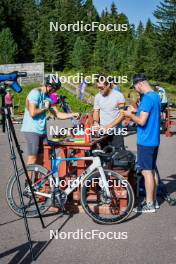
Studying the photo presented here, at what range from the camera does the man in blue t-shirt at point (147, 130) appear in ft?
20.7

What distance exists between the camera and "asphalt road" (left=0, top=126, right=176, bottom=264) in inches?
197

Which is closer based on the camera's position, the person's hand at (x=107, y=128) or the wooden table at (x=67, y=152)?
the wooden table at (x=67, y=152)

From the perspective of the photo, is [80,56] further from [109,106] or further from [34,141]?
[34,141]

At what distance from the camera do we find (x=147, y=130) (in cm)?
641

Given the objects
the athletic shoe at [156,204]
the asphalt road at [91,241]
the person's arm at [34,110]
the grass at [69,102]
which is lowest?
the grass at [69,102]

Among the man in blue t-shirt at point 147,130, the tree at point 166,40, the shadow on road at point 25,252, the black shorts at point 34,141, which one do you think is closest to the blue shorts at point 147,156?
the man in blue t-shirt at point 147,130

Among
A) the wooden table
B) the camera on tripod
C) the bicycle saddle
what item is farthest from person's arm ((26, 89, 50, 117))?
the camera on tripod

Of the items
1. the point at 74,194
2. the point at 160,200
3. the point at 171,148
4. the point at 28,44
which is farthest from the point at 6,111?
the point at 28,44

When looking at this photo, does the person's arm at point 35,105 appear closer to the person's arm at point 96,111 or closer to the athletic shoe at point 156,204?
the person's arm at point 96,111

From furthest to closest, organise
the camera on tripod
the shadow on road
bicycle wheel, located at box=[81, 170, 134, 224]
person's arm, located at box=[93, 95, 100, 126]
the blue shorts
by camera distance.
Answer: person's arm, located at box=[93, 95, 100, 126]
the blue shorts
bicycle wheel, located at box=[81, 170, 134, 224]
the shadow on road
the camera on tripod

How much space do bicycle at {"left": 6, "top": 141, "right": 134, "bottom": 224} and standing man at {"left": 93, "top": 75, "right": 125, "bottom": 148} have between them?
96 centimetres

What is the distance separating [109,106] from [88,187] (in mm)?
1452

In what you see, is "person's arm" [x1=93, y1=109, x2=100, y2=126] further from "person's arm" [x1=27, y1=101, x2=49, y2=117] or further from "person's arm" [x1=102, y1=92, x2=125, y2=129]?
"person's arm" [x1=27, y1=101, x2=49, y2=117]

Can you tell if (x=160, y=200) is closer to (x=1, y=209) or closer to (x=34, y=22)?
(x=1, y=209)
